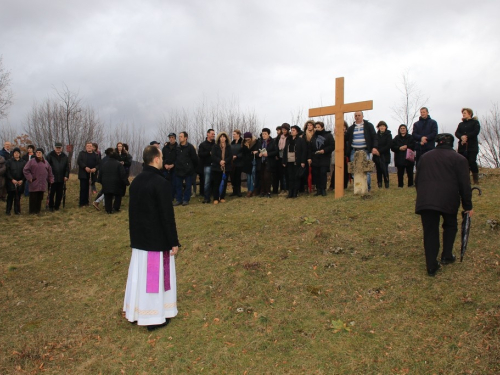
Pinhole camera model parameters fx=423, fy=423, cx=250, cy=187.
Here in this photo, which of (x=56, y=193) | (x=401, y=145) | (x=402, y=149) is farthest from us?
(x=56, y=193)

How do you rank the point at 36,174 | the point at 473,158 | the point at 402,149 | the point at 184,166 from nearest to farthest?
the point at 473,158 → the point at 402,149 → the point at 184,166 → the point at 36,174

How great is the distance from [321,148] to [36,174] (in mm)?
8707

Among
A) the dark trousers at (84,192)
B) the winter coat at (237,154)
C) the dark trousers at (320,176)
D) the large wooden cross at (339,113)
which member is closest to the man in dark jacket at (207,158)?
the winter coat at (237,154)

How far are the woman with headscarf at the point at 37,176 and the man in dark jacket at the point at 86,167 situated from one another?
976mm

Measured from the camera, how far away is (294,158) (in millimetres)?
12156

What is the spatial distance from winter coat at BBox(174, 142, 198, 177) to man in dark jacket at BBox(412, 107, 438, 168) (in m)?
6.47

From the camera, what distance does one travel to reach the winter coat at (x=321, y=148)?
475 inches

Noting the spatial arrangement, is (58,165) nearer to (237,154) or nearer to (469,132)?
(237,154)

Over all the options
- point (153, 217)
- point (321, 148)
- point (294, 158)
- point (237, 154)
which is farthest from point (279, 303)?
point (237, 154)

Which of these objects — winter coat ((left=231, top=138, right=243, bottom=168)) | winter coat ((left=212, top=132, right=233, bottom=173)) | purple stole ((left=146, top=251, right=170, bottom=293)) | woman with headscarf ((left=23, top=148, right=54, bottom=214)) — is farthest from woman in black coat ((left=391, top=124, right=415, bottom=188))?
woman with headscarf ((left=23, top=148, right=54, bottom=214))

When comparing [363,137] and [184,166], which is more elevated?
[363,137]

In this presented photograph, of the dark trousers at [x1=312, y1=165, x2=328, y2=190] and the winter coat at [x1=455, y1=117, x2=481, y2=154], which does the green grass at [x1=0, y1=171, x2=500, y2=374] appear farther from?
the dark trousers at [x1=312, y1=165, x2=328, y2=190]

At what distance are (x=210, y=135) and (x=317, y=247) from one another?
6.88m

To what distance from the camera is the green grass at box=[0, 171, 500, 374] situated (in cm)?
480
